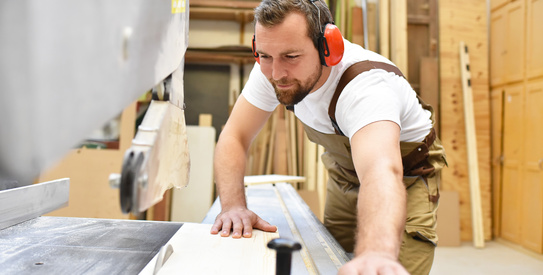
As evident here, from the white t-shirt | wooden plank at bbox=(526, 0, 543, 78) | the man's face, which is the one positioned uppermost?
wooden plank at bbox=(526, 0, 543, 78)

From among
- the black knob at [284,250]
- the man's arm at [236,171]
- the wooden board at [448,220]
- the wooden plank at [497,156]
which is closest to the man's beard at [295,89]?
the man's arm at [236,171]

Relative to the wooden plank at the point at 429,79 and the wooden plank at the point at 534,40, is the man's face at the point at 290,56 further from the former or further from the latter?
the wooden plank at the point at 534,40

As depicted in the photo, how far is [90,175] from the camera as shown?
351 cm

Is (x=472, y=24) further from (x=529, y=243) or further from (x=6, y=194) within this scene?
(x=6, y=194)

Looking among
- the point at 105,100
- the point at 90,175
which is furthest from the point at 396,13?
the point at 105,100

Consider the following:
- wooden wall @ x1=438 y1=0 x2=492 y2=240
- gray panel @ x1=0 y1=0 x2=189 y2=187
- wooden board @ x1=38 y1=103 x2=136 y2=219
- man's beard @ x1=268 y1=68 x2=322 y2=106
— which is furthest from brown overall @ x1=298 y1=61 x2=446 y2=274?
wooden wall @ x1=438 y1=0 x2=492 y2=240

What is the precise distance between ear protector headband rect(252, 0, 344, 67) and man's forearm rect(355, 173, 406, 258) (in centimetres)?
51

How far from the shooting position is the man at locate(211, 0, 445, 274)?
3.38ft

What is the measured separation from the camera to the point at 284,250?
24.0 inches

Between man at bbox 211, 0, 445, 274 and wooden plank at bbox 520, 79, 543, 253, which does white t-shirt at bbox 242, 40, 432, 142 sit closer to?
man at bbox 211, 0, 445, 274

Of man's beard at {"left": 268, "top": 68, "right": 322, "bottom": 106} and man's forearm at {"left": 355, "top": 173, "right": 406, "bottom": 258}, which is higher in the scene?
man's beard at {"left": 268, "top": 68, "right": 322, "bottom": 106}

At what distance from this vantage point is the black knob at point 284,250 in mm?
607

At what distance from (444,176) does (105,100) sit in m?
4.26

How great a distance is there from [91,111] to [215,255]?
50 centimetres
